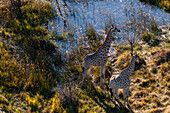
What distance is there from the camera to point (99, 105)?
30.7ft

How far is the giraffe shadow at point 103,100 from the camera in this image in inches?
356

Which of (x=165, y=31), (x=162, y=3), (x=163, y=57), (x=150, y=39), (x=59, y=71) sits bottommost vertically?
(x=59, y=71)

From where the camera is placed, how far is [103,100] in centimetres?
970

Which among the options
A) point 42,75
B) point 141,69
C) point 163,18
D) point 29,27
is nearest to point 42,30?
point 29,27

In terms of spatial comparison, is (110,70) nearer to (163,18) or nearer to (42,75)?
(42,75)

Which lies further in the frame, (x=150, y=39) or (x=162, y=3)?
(x=162, y=3)

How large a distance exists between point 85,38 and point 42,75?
4266mm

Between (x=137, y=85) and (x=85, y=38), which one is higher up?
(x=85, y=38)

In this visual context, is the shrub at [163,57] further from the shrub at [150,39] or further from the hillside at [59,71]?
the shrub at [150,39]

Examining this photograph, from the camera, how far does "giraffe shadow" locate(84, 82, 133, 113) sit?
29.7ft

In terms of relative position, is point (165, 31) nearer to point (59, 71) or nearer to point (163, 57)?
point (163, 57)

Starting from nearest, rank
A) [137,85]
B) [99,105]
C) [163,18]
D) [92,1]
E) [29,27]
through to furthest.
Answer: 1. [99,105]
2. [137,85]
3. [29,27]
4. [163,18]
5. [92,1]

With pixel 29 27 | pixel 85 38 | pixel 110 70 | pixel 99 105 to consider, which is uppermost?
pixel 29 27

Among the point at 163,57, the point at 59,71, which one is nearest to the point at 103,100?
the point at 59,71
